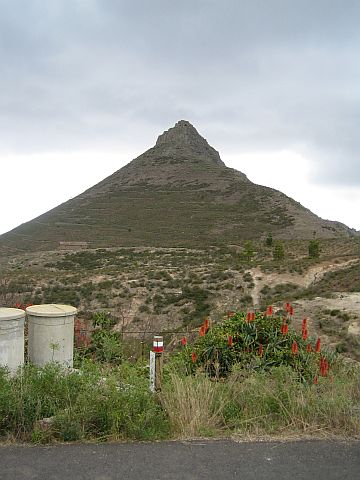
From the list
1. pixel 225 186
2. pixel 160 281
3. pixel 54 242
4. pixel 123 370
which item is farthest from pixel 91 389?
pixel 225 186

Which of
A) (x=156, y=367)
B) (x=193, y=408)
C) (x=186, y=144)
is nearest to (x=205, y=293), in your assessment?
(x=156, y=367)

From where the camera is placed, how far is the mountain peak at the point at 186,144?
430 ft

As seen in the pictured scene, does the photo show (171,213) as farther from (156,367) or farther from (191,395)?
(191,395)

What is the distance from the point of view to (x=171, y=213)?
88.2 meters

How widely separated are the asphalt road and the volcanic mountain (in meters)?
58.3

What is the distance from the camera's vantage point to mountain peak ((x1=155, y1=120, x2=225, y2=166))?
131125mm

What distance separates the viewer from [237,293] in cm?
2581

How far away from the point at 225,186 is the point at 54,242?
40323 mm

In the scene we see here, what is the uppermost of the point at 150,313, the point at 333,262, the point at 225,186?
the point at 225,186

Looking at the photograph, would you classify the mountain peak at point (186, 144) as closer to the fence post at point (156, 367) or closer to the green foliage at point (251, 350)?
the green foliage at point (251, 350)

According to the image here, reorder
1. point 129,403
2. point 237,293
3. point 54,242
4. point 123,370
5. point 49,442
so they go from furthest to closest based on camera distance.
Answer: point 54,242, point 237,293, point 123,370, point 129,403, point 49,442

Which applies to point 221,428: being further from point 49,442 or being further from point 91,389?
point 49,442

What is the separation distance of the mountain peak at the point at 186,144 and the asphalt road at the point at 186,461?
12488cm

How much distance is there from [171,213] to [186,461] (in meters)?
84.9
